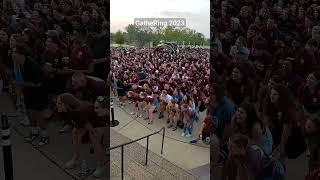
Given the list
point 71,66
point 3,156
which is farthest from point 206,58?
point 3,156

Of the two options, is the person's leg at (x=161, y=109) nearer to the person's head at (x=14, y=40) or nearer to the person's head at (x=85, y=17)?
the person's head at (x=85, y=17)

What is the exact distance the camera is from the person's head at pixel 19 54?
3.26 metres

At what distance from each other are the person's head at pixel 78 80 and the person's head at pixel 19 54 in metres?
0.44

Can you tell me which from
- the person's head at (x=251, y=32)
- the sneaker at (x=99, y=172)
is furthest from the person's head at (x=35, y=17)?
the person's head at (x=251, y=32)

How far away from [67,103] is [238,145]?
1283 mm

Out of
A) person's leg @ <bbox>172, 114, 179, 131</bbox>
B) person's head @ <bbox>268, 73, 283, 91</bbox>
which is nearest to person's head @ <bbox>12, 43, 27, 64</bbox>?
person's leg @ <bbox>172, 114, 179, 131</bbox>

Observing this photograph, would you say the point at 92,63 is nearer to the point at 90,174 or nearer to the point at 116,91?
the point at 116,91

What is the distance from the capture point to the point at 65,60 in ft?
10.4

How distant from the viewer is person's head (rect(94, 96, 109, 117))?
3152 mm

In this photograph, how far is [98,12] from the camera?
3.05m

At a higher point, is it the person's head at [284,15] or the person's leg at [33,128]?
the person's head at [284,15]

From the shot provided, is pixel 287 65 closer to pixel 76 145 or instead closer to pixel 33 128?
pixel 76 145

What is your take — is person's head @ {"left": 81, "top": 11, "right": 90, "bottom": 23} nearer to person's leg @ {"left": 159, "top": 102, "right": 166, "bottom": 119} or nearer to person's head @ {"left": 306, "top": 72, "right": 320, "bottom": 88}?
person's leg @ {"left": 159, "top": 102, "right": 166, "bottom": 119}

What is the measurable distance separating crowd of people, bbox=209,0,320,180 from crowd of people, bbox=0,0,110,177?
32.1 inches
